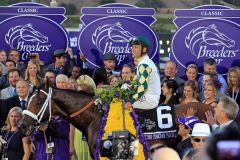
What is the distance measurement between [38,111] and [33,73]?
9.51ft

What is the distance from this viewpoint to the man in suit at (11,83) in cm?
1150

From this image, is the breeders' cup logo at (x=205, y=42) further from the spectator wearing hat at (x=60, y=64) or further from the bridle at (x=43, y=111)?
the bridle at (x=43, y=111)

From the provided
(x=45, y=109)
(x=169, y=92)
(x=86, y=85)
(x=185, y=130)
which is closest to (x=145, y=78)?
(x=185, y=130)

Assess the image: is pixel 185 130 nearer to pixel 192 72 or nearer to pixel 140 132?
pixel 140 132

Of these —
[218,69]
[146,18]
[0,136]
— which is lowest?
[0,136]

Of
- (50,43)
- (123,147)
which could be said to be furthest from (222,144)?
(50,43)

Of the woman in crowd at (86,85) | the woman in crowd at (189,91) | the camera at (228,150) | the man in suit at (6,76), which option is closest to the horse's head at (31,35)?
the man in suit at (6,76)

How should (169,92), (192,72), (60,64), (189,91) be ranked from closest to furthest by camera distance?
(189,91) < (169,92) < (192,72) < (60,64)

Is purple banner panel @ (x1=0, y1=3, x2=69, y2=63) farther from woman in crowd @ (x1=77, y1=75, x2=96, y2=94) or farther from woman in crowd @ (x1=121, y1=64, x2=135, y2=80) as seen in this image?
woman in crowd @ (x1=77, y1=75, x2=96, y2=94)

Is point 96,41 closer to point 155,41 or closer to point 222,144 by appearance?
point 155,41

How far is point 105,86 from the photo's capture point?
8.77 meters

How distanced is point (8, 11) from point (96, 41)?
1.76 meters

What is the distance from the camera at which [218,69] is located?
11.8 metres

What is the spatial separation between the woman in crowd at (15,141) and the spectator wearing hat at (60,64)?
2294mm
